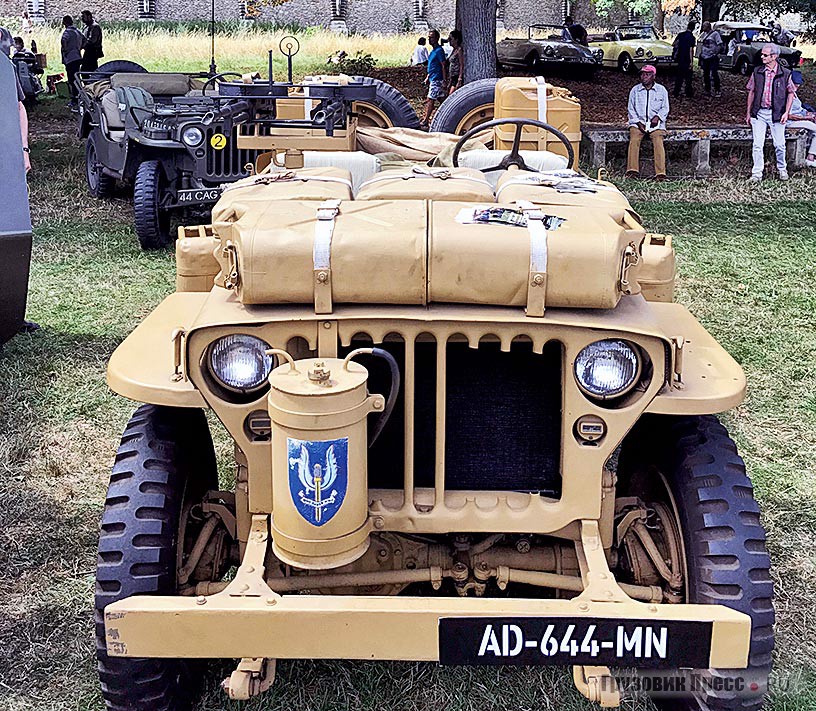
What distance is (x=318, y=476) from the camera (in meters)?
2.65

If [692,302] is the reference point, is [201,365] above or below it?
above

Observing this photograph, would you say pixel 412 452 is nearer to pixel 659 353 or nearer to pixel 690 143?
pixel 659 353

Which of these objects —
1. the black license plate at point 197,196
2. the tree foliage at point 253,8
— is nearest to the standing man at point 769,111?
the black license plate at point 197,196

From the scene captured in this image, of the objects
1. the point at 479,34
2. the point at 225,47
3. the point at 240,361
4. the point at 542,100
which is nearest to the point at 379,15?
the point at 225,47

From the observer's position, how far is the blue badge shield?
262 cm

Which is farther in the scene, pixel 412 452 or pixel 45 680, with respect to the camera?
pixel 45 680

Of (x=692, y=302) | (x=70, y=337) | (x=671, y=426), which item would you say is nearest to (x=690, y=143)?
(x=692, y=302)

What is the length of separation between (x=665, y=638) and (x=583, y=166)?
36.9 ft

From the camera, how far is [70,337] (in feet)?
22.5

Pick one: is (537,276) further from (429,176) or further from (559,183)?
(429,176)

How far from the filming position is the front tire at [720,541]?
2.84 m

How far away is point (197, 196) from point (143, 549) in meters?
6.57

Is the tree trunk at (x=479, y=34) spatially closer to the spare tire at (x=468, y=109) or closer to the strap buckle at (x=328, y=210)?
the spare tire at (x=468, y=109)

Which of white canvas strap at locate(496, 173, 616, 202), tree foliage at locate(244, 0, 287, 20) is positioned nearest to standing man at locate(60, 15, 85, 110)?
tree foliage at locate(244, 0, 287, 20)
